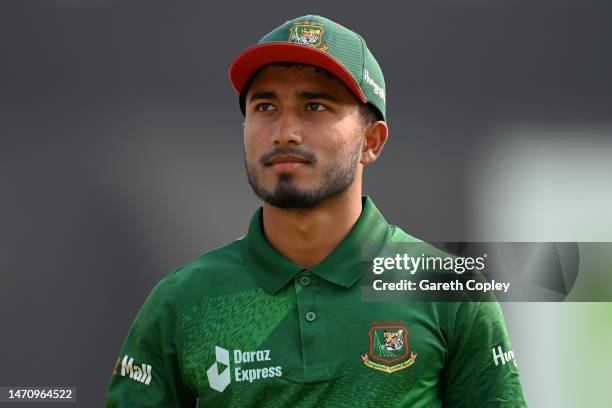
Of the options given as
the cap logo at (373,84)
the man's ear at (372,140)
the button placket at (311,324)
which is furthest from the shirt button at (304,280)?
the cap logo at (373,84)

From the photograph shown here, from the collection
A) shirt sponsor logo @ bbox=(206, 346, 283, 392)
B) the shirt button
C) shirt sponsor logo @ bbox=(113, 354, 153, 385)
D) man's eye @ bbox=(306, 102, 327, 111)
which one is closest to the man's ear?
man's eye @ bbox=(306, 102, 327, 111)

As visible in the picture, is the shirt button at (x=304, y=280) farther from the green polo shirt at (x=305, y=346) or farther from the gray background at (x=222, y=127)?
the gray background at (x=222, y=127)

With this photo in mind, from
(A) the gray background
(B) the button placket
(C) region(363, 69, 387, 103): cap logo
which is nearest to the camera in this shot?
(B) the button placket

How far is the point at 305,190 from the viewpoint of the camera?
1474 millimetres

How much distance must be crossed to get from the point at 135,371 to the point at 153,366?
0.11ft

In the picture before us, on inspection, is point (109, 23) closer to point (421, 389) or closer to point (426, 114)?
point (426, 114)

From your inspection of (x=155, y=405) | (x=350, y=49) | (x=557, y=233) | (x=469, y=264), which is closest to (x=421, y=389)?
(x=469, y=264)

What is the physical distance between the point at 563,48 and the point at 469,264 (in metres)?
1.13

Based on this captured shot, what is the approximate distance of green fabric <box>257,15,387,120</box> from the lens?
150cm

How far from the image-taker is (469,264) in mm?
1703

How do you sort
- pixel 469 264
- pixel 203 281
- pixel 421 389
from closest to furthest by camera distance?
1. pixel 421 389
2. pixel 203 281
3. pixel 469 264

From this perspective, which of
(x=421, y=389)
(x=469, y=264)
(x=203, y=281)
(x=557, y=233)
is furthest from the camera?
(x=557, y=233)

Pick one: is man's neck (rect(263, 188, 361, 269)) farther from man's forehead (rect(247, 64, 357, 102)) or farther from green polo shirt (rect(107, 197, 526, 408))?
man's forehead (rect(247, 64, 357, 102))

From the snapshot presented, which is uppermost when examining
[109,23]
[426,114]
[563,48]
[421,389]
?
[109,23]
